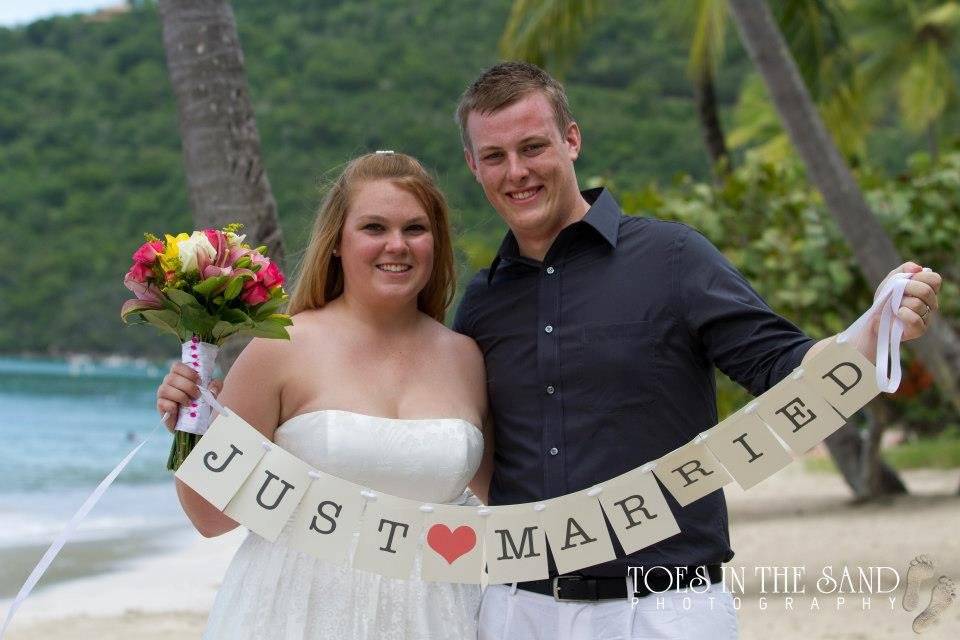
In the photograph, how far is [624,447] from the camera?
11.8 ft

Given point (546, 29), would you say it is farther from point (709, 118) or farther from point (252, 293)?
point (252, 293)

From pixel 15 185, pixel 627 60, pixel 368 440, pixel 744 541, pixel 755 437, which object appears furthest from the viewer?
pixel 15 185

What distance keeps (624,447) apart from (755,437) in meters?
0.39

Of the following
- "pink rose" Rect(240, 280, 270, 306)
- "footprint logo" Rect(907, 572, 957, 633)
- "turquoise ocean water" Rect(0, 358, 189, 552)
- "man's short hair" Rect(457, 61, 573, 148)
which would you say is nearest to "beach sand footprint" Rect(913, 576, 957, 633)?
"footprint logo" Rect(907, 572, 957, 633)

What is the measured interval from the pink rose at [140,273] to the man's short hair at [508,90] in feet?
3.49

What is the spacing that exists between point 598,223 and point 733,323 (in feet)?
1.67

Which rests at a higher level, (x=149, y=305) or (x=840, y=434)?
(x=149, y=305)

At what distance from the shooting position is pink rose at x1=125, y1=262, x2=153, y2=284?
3502 mm

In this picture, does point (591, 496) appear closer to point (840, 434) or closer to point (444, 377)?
point (444, 377)

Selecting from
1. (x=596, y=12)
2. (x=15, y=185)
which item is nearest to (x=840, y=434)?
(x=596, y=12)

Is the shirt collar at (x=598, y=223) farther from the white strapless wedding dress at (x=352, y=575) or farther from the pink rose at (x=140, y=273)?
the pink rose at (x=140, y=273)

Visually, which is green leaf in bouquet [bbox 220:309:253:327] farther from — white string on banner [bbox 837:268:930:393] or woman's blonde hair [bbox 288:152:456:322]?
white string on banner [bbox 837:268:930:393]

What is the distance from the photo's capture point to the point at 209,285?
3.48m

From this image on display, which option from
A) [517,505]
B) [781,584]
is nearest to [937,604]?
[517,505]
